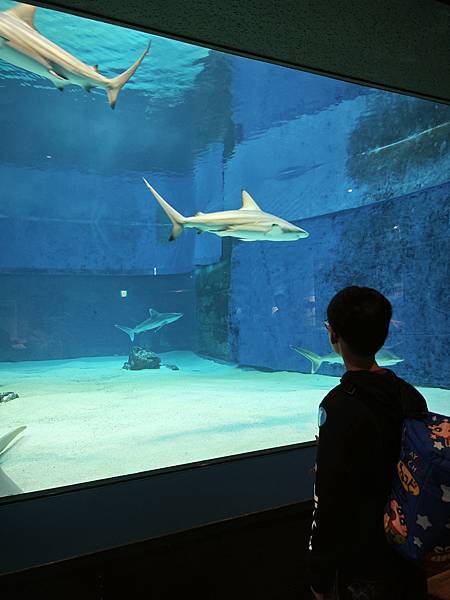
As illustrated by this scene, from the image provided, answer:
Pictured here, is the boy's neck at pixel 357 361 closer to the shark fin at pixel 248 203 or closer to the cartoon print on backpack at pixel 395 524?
the cartoon print on backpack at pixel 395 524

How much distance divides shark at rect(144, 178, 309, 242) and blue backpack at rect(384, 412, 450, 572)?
405 centimetres

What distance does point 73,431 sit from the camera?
14.1 ft

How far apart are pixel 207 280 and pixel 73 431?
1006cm

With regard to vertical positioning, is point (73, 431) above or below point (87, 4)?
below

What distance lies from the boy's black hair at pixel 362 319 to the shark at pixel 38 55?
3245 millimetres

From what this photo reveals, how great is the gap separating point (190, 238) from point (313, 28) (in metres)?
17.5

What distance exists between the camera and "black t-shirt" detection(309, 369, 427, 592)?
1.09 metres

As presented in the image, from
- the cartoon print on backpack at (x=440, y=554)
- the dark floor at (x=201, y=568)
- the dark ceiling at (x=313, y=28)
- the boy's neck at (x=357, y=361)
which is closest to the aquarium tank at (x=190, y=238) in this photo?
the dark floor at (x=201, y=568)

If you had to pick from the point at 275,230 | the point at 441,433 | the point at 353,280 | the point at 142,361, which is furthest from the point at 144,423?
the point at 142,361

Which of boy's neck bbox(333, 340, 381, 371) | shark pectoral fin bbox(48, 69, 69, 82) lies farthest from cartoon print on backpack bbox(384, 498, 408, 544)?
shark pectoral fin bbox(48, 69, 69, 82)

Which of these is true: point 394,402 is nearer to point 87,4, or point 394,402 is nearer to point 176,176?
point 87,4

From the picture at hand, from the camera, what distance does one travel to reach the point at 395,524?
106 cm

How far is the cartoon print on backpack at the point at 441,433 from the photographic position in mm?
979

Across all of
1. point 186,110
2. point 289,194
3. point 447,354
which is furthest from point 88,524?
point 186,110
